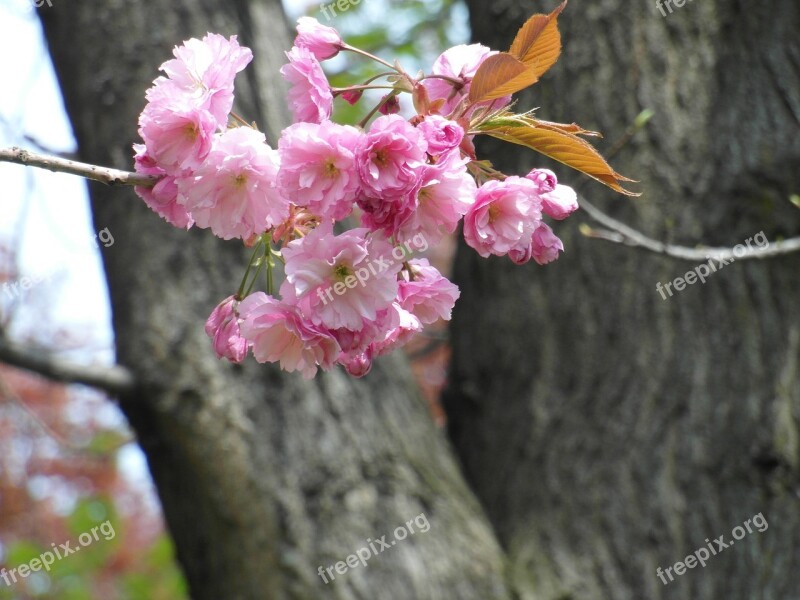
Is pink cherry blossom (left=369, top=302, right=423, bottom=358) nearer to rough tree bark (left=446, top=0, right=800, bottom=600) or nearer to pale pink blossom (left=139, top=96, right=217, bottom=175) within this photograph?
pale pink blossom (left=139, top=96, right=217, bottom=175)

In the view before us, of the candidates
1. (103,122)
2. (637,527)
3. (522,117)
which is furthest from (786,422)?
(103,122)

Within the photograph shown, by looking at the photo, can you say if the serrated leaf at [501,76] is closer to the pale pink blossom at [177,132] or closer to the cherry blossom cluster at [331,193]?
the cherry blossom cluster at [331,193]

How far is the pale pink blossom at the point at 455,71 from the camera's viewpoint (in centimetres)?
103

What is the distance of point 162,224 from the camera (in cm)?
243

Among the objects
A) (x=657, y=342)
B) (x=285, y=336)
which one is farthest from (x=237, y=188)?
(x=657, y=342)

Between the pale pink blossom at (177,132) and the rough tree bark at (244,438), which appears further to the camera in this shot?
the rough tree bark at (244,438)

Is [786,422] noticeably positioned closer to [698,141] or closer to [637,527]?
[637,527]

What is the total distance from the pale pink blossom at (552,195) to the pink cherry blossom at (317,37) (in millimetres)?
340

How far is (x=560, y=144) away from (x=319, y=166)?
0.28m

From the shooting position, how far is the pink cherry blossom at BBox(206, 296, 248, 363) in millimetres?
1082

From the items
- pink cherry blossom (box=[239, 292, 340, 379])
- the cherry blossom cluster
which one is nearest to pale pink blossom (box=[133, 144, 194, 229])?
the cherry blossom cluster

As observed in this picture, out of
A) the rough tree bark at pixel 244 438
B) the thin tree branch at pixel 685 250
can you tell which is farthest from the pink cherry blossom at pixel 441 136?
the rough tree bark at pixel 244 438

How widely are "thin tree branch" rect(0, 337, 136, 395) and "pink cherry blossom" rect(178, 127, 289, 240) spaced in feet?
5.05

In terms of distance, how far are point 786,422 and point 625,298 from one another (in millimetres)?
534
